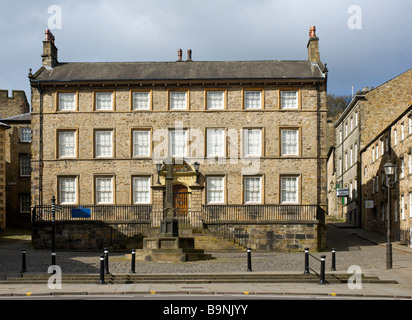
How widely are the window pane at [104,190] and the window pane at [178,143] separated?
420cm

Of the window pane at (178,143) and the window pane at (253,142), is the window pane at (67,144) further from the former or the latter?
the window pane at (253,142)

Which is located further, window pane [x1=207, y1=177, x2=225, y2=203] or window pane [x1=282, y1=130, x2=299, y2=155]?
window pane [x1=282, y1=130, x2=299, y2=155]

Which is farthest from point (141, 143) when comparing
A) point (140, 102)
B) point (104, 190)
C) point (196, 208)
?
point (196, 208)

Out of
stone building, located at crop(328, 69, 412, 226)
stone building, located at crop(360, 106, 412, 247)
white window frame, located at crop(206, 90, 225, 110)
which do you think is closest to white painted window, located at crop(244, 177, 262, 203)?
white window frame, located at crop(206, 90, 225, 110)

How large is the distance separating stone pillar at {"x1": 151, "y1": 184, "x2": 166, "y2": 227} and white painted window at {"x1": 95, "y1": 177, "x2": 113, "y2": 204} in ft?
12.9

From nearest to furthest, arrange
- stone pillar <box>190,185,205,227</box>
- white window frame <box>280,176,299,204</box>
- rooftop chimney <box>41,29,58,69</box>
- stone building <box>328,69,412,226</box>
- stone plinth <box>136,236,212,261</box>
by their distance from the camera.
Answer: stone plinth <box>136,236,212,261</box> → stone pillar <box>190,185,205,227</box> → white window frame <box>280,176,299,204</box> → rooftop chimney <box>41,29,58,69</box> → stone building <box>328,69,412,226</box>

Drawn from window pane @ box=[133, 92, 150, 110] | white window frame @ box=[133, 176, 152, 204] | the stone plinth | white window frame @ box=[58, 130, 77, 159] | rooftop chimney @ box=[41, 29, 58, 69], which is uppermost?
rooftop chimney @ box=[41, 29, 58, 69]

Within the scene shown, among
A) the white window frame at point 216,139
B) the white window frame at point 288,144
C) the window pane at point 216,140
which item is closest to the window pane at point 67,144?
the white window frame at point 216,139

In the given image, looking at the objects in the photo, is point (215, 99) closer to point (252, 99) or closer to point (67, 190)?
point (252, 99)

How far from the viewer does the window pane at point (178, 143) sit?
3566cm

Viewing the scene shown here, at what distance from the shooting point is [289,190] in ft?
116

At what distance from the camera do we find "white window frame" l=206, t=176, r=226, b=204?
35.3 metres

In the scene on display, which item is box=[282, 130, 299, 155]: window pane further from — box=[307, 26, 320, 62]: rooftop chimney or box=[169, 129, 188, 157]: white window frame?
box=[169, 129, 188, 157]: white window frame

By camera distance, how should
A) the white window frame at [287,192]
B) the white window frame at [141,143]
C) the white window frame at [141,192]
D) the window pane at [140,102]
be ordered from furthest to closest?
the window pane at [140,102]
the white window frame at [141,143]
the white window frame at [141,192]
the white window frame at [287,192]
